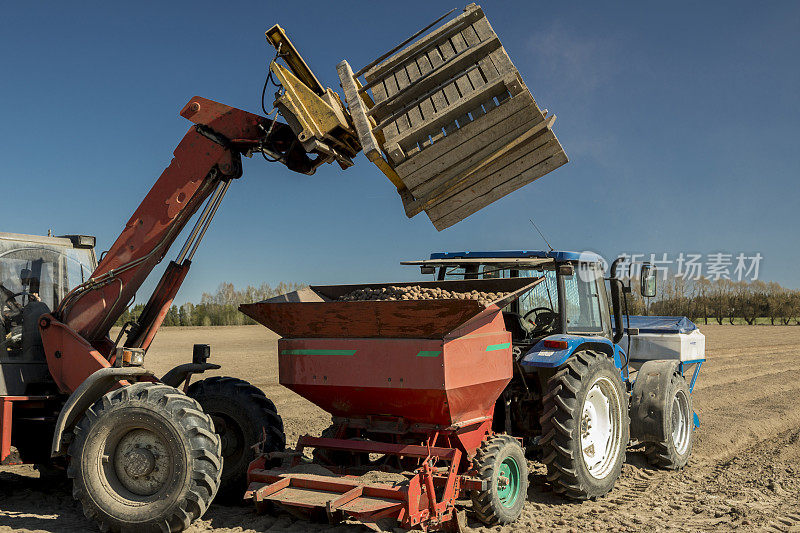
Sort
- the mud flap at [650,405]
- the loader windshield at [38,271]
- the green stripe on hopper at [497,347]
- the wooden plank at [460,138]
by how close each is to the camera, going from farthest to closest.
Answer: the mud flap at [650,405] → the loader windshield at [38,271] → the green stripe on hopper at [497,347] → the wooden plank at [460,138]

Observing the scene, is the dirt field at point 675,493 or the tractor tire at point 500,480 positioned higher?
the tractor tire at point 500,480

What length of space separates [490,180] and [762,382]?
43.2ft

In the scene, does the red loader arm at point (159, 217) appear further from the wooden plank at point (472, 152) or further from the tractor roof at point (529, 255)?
the tractor roof at point (529, 255)

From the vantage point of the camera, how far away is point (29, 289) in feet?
20.6

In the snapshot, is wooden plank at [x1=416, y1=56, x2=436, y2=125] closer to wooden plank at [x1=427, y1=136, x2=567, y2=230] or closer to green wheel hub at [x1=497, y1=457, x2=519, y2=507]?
wooden plank at [x1=427, y1=136, x2=567, y2=230]

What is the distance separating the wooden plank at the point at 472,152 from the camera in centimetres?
521

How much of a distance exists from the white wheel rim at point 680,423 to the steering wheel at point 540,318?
6.92 feet

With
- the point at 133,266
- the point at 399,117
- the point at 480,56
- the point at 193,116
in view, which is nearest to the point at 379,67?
the point at 399,117

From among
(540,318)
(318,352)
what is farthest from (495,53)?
(540,318)

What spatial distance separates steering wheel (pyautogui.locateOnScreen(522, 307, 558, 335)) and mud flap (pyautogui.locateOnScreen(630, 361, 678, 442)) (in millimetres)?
1545

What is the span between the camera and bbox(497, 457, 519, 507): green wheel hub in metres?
5.27

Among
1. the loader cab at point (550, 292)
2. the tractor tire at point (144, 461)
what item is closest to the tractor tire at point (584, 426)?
the loader cab at point (550, 292)

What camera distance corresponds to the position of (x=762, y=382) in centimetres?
1538

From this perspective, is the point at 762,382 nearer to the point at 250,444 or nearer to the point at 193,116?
the point at 250,444
